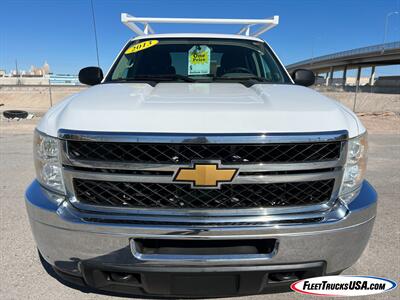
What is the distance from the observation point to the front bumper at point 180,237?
1.93 m

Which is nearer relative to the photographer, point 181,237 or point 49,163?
point 181,237

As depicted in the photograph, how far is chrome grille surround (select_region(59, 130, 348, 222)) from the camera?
189 cm

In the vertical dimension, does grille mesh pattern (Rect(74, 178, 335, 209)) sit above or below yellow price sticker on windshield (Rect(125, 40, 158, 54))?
below

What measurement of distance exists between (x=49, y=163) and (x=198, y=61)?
6.60 feet

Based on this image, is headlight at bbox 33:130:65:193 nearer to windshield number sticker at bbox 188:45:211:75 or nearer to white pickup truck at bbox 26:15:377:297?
white pickup truck at bbox 26:15:377:297

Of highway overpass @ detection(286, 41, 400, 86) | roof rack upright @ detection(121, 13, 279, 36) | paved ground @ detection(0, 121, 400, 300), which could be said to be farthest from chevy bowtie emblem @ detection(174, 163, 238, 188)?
highway overpass @ detection(286, 41, 400, 86)

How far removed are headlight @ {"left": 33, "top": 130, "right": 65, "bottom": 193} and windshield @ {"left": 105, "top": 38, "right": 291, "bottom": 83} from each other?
143 cm

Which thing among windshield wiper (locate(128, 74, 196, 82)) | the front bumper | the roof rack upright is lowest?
the front bumper

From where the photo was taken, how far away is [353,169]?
2148 mm

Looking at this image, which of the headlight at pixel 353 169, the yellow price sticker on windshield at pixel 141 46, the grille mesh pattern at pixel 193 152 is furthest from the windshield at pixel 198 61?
the grille mesh pattern at pixel 193 152

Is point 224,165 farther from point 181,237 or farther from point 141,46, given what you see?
point 141,46

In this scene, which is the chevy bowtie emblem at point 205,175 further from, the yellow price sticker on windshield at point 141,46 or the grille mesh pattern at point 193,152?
the yellow price sticker on windshield at point 141,46

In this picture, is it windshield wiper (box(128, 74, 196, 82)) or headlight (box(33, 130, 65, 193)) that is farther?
windshield wiper (box(128, 74, 196, 82))

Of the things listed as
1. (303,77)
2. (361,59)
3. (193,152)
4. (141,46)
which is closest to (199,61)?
(141,46)
